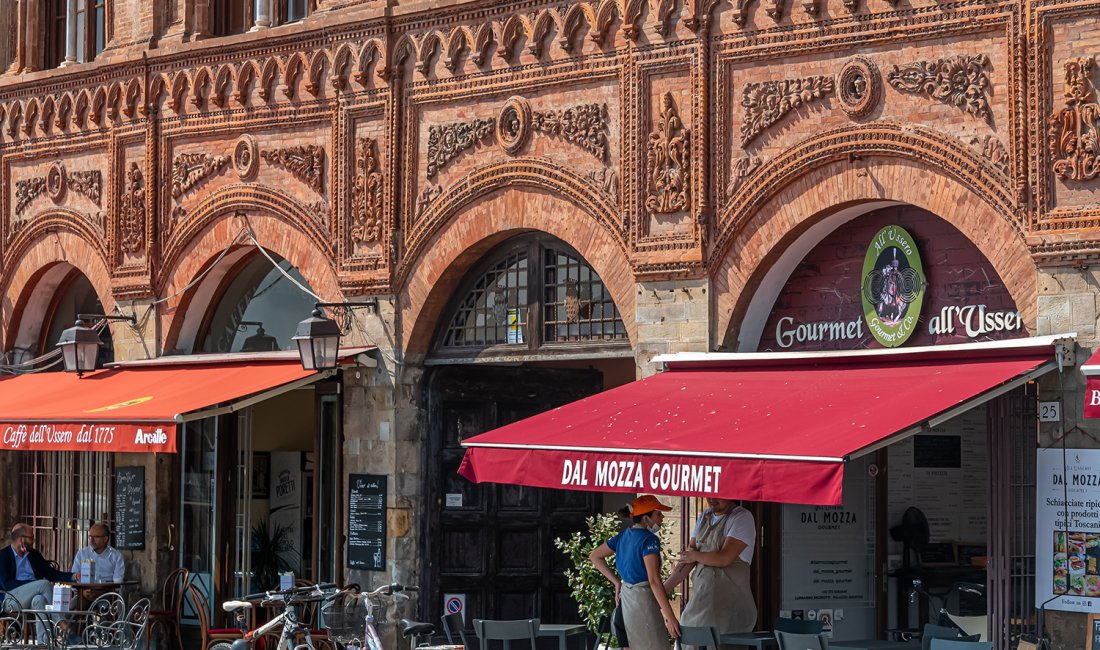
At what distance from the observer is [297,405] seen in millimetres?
18375

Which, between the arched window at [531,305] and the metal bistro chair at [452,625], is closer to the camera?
the metal bistro chair at [452,625]

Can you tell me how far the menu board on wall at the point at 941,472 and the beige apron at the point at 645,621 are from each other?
2862 millimetres

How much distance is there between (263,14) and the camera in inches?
657

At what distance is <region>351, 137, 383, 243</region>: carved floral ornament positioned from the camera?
602 inches

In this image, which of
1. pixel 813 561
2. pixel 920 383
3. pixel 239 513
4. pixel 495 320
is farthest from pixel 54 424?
pixel 920 383

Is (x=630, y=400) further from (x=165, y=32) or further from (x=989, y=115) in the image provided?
(x=165, y=32)

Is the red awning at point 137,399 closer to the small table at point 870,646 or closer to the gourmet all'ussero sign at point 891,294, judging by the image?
the gourmet all'ussero sign at point 891,294

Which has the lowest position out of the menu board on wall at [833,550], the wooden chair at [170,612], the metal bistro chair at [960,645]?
the wooden chair at [170,612]

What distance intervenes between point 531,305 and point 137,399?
12.2ft

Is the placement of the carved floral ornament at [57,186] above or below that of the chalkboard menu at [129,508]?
above

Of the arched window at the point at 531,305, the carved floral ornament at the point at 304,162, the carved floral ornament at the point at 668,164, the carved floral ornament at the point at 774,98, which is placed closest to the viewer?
the carved floral ornament at the point at 774,98

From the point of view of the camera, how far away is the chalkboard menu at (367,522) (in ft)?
49.5

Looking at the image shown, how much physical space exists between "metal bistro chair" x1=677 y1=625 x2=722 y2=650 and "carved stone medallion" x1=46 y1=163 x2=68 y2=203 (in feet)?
32.7

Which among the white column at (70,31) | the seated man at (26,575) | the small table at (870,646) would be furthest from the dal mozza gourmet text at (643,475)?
the white column at (70,31)
